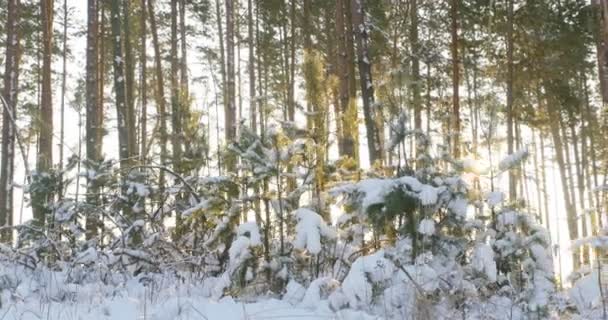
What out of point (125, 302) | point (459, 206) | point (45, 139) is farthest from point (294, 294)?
point (45, 139)

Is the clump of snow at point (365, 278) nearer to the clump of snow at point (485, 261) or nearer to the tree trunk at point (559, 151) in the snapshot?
the clump of snow at point (485, 261)

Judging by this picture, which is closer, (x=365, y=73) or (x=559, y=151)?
(x=365, y=73)

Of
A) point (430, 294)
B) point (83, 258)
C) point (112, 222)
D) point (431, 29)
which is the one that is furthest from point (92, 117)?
point (431, 29)

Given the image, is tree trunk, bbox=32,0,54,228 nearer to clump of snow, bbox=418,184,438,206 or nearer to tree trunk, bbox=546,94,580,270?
clump of snow, bbox=418,184,438,206

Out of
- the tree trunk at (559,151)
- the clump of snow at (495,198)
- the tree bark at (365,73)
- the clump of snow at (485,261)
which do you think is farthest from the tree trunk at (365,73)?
the tree trunk at (559,151)

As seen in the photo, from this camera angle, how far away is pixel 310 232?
439cm

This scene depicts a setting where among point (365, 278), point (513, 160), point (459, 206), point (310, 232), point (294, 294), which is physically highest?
point (513, 160)

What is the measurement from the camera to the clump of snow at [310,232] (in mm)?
4320

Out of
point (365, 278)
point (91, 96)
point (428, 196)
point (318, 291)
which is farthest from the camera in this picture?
point (91, 96)

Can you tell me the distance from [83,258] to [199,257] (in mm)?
1072

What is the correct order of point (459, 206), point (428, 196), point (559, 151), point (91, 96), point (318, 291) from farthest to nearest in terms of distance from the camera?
point (559, 151) → point (91, 96) → point (459, 206) → point (428, 196) → point (318, 291)

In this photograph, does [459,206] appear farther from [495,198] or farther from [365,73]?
[365,73]

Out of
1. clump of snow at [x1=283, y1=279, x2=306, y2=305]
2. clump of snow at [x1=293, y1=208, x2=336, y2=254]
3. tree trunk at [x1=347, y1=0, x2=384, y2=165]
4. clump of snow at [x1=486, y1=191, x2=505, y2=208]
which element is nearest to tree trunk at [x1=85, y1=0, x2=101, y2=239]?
tree trunk at [x1=347, y1=0, x2=384, y2=165]

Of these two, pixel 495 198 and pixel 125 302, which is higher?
pixel 495 198
